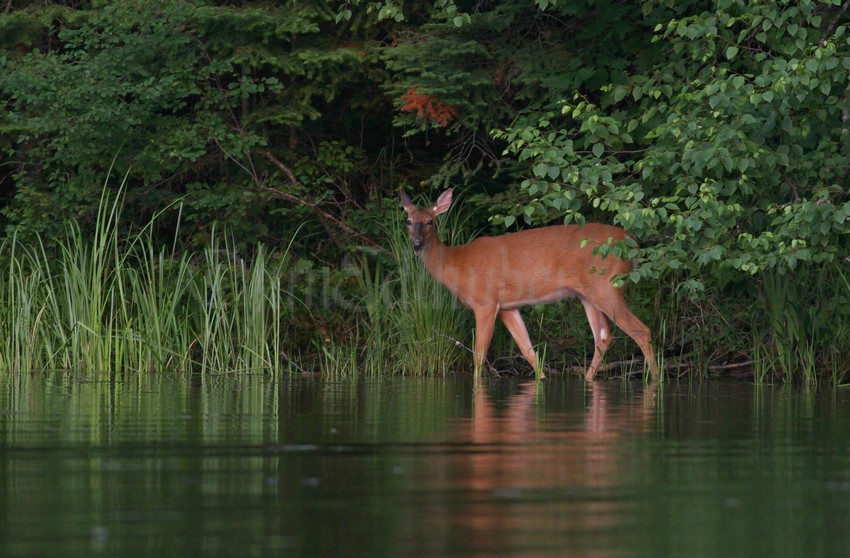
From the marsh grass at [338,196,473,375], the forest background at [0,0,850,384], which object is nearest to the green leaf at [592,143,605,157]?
the forest background at [0,0,850,384]

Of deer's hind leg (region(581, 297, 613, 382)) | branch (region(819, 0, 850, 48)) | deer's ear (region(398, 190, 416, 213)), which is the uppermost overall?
branch (region(819, 0, 850, 48))

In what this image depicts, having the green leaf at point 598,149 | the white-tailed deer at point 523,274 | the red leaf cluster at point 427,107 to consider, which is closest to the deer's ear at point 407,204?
the white-tailed deer at point 523,274

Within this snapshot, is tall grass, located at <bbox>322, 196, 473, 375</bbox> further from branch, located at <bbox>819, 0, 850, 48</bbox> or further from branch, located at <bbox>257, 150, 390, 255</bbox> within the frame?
branch, located at <bbox>819, 0, 850, 48</bbox>

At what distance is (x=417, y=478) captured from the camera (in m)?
4.54

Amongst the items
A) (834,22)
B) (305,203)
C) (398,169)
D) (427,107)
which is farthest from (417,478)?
(398,169)

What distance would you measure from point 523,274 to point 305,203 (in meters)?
2.27

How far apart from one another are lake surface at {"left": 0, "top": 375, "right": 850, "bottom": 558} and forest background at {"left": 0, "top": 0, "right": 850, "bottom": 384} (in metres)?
2.73

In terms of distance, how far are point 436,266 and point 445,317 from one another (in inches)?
20.4

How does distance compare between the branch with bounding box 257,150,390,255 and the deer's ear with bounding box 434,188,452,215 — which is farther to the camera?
the branch with bounding box 257,150,390,255

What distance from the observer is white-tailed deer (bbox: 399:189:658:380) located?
1275cm

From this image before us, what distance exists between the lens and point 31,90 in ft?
45.0

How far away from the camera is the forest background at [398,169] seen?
10383mm

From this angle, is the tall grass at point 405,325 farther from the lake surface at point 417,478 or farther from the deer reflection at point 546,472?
the deer reflection at point 546,472

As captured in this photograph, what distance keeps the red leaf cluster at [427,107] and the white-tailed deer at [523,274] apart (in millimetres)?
724
